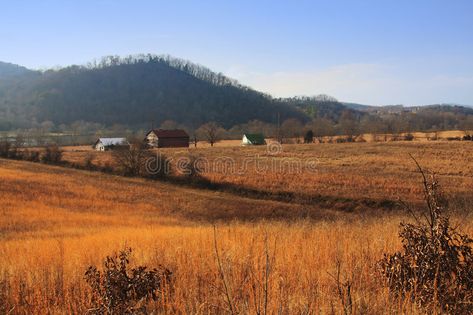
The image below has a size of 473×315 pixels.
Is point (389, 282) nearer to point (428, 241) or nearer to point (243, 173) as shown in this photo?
point (428, 241)

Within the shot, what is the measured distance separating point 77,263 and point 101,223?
52.7ft

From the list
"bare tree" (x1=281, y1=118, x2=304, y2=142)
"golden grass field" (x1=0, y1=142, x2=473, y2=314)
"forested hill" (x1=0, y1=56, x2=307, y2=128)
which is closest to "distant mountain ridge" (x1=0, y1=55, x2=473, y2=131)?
"forested hill" (x1=0, y1=56, x2=307, y2=128)

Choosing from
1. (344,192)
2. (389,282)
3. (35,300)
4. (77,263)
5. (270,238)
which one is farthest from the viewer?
(344,192)

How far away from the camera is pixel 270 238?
8.37 metres

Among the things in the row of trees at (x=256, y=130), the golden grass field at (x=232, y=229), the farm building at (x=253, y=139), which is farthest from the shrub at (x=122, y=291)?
the farm building at (x=253, y=139)

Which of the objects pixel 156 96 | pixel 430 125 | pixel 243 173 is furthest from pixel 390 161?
pixel 156 96

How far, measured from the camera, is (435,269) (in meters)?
4.09

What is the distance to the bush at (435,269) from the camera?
3.83 m

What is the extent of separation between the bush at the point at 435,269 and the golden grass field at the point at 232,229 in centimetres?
23

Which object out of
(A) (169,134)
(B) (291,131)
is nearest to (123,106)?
(A) (169,134)

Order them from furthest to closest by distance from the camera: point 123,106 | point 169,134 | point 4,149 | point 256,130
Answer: point 123,106, point 256,130, point 169,134, point 4,149

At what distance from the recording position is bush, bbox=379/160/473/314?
383cm

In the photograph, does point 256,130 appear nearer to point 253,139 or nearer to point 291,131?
point 253,139

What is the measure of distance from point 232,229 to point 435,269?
22.0ft
